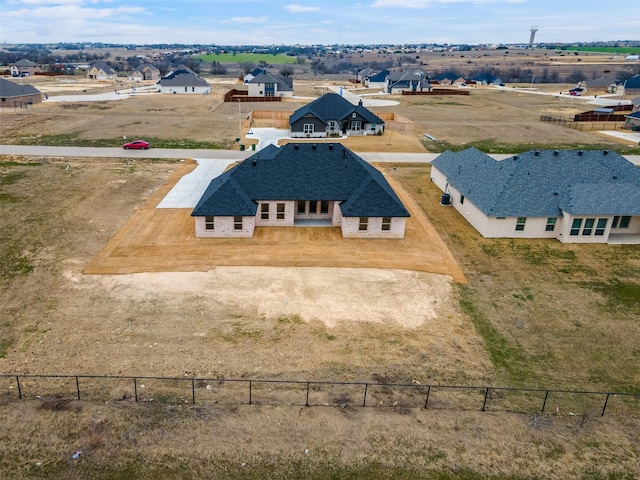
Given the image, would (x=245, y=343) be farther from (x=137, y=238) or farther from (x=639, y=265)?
(x=639, y=265)

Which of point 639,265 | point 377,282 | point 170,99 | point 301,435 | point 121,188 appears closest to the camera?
point 301,435

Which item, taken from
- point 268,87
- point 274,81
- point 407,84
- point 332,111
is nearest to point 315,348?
point 332,111

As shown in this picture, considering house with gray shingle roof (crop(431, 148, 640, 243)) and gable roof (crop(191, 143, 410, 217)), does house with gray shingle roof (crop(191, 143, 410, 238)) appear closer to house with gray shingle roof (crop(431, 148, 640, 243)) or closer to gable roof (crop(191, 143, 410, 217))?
gable roof (crop(191, 143, 410, 217))

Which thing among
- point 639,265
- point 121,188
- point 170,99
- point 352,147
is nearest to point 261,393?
point 639,265

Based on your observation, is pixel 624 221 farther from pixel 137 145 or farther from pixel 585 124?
pixel 585 124

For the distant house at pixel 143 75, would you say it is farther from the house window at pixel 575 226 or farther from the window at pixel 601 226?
A: the window at pixel 601 226

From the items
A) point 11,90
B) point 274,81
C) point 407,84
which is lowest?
point 11,90
